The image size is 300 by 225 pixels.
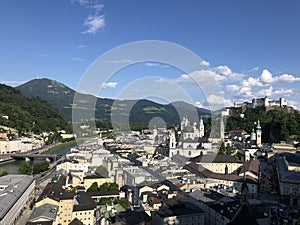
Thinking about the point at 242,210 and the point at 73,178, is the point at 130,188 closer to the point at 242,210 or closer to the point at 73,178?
the point at 73,178

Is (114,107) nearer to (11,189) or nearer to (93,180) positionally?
(93,180)

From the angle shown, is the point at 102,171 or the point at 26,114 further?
the point at 26,114

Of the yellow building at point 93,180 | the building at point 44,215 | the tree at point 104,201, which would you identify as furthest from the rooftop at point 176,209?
the yellow building at point 93,180

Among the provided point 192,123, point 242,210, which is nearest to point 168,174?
point 242,210

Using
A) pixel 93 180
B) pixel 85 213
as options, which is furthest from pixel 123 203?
pixel 93 180

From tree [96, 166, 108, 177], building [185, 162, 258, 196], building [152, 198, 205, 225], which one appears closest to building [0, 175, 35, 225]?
tree [96, 166, 108, 177]

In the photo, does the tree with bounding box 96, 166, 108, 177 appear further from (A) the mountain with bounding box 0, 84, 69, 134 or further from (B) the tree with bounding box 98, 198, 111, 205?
(A) the mountain with bounding box 0, 84, 69, 134
